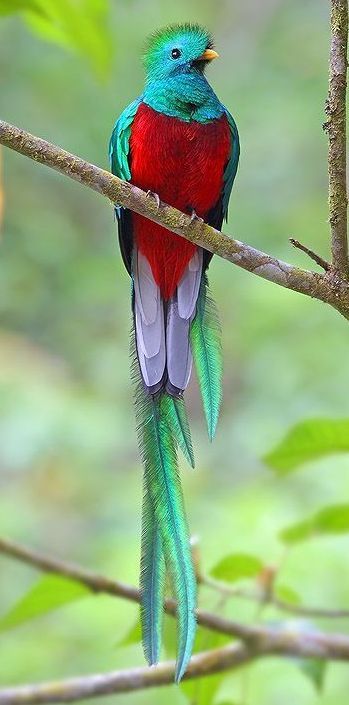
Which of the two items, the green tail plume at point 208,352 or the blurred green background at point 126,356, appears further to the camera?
the blurred green background at point 126,356

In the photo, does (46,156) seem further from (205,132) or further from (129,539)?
(129,539)

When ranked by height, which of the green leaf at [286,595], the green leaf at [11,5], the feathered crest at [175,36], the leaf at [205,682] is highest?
the feathered crest at [175,36]

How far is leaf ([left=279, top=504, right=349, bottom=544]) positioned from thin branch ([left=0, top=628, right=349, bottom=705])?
6.6 inches

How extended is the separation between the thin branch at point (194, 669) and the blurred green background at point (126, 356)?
1.19m

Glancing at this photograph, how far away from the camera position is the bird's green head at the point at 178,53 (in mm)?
1690

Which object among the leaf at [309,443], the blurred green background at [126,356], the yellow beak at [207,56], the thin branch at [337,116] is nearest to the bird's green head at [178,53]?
the yellow beak at [207,56]

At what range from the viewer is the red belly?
1.60 meters

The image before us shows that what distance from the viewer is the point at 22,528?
14.4ft

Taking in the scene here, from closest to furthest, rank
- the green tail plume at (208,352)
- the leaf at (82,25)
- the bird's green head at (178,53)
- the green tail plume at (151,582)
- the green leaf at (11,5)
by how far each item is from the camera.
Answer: the green tail plume at (151,582) < the green tail plume at (208,352) < the green leaf at (11,5) < the leaf at (82,25) < the bird's green head at (178,53)

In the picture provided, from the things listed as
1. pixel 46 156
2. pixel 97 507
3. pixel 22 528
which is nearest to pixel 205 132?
pixel 46 156

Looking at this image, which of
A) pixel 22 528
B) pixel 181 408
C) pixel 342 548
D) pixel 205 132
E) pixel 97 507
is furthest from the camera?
A: pixel 97 507

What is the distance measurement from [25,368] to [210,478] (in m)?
1.05

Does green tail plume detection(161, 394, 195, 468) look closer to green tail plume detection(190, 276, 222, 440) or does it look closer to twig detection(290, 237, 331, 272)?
green tail plume detection(190, 276, 222, 440)

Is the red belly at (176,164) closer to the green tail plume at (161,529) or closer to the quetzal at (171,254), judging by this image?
the quetzal at (171,254)
